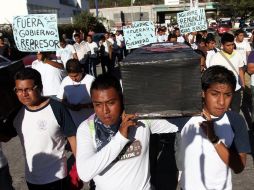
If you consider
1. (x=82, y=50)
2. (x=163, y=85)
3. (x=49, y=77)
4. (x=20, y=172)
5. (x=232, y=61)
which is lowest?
(x=20, y=172)

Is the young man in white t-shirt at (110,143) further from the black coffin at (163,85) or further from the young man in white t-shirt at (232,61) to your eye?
the young man in white t-shirt at (232,61)

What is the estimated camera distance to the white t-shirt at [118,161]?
2139mm

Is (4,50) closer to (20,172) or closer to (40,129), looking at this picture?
(20,172)

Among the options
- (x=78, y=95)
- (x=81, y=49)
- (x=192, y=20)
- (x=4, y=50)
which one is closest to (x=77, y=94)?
(x=78, y=95)

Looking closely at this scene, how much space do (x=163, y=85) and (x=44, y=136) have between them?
1347 millimetres

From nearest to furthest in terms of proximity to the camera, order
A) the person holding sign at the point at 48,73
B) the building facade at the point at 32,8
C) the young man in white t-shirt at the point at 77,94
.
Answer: the young man in white t-shirt at the point at 77,94 → the person holding sign at the point at 48,73 → the building facade at the point at 32,8

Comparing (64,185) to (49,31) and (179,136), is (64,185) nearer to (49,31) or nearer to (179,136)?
(179,136)

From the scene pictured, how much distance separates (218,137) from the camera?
7.54 ft

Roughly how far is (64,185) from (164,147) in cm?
307

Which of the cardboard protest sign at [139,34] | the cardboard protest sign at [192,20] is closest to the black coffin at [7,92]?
the cardboard protest sign at [139,34]

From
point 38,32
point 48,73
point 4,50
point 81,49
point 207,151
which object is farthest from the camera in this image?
point 81,49

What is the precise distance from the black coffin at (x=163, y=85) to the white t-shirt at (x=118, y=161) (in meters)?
0.24

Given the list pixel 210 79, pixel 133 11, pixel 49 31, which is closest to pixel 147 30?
pixel 49 31

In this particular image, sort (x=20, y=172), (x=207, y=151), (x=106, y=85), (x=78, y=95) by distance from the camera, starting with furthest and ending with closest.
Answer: (x=20, y=172) < (x=78, y=95) < (x=207, y=151) < (x=106, y=85)
